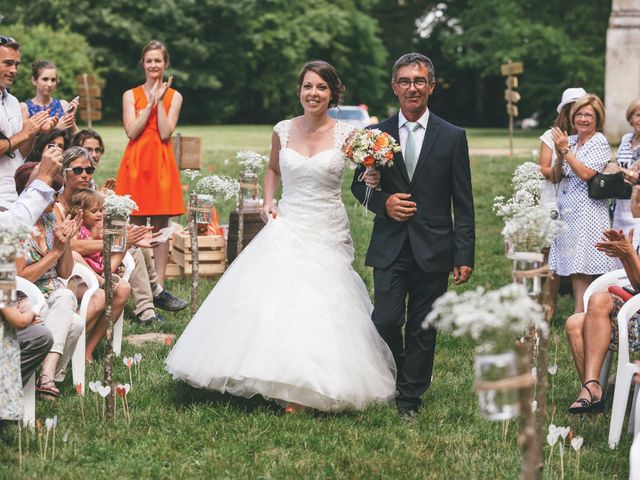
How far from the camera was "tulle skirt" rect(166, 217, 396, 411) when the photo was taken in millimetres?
5258

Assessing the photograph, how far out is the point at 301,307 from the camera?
17.9 feet

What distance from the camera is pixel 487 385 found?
9.82ft

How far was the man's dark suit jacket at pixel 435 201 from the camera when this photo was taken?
5297 millimetres

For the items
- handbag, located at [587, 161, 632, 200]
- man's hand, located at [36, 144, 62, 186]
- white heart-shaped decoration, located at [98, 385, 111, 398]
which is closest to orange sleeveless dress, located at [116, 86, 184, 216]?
man's hand, located at [36, 144, 62, 186]

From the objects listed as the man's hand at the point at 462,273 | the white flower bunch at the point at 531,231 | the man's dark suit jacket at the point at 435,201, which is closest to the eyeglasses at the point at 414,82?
the man's dark suit jacket at the point at 435,201

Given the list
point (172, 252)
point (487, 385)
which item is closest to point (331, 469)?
point (487, 385)

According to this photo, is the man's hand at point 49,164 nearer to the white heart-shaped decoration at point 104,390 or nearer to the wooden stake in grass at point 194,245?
the white heart-shaped decoration at point 104,390

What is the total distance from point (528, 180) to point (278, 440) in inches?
96.5

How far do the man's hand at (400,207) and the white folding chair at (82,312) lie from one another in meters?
2.06

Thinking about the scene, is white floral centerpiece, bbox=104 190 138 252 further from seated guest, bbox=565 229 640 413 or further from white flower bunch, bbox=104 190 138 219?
seated guest, bbox=565 229 640 413

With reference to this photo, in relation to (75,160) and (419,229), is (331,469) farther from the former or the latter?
(75,160)

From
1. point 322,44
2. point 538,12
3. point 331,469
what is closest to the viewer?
point 331,469

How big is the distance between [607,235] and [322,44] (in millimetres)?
42596

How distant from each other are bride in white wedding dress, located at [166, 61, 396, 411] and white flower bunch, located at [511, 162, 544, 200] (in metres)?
1.19
